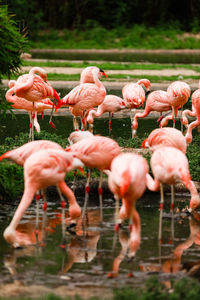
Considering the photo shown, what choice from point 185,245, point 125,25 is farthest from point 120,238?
point 125,25

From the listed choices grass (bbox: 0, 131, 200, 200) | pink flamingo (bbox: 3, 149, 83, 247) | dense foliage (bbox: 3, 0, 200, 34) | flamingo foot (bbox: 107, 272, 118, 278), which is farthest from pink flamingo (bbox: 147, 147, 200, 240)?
dense foliage (bbox: 3, 0, 200, 34)

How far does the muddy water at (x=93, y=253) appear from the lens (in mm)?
5191

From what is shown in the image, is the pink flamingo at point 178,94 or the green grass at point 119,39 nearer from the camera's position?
the pink flamingo at point 178,94

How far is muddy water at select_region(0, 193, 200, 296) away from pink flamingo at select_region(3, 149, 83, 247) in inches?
10.4

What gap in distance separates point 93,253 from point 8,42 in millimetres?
2766

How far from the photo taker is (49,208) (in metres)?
7.48

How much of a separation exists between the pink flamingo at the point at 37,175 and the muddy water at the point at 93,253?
0.26 metres

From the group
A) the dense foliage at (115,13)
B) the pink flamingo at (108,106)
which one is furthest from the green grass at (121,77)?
the dense foliage at (115,13)

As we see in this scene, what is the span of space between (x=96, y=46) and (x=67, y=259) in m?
25.7

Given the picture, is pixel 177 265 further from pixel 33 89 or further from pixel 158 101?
pixel 158 101

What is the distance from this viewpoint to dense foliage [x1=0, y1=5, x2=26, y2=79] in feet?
23.8

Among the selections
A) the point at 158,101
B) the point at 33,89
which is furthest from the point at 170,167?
the point at 158,101

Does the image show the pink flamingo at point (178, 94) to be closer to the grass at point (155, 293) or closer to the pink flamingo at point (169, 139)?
the pink flamingo at point (169, 139)

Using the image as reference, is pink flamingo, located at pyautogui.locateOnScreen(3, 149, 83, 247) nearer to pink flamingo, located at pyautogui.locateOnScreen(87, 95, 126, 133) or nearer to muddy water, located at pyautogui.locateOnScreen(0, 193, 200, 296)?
muddy water, located at pyautogui.locateOnScreen(0, 193, 200, 296)
